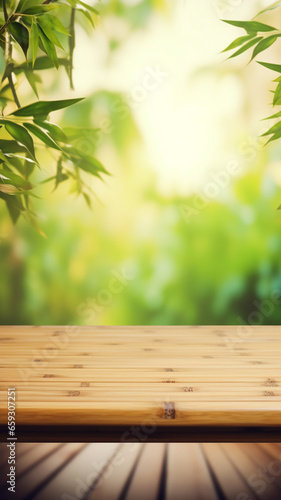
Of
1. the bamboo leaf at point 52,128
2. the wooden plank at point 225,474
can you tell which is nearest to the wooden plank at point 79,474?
the wooden plank at point 225,474

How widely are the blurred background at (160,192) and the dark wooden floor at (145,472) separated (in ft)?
1.60

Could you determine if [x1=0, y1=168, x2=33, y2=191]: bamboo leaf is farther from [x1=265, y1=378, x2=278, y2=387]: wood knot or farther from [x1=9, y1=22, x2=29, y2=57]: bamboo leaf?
[x1=265, y1=378, x2=278, y2=387]: wood knot

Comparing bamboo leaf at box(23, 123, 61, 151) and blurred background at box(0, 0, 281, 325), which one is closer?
bamboo leaf at box(23, 123, 61, 151)

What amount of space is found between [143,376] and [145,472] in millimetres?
544

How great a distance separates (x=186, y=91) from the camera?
6.06 feet

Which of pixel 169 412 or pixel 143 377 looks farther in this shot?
pixel 143 377

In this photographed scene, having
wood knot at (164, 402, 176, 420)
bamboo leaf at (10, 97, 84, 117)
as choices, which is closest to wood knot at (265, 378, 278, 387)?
wood knot at (164, 402, 176, 420)

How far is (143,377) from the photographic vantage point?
1.14 metres

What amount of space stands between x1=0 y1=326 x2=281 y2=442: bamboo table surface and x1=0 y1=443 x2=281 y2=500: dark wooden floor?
40 cm

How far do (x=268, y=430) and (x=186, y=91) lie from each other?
130cm

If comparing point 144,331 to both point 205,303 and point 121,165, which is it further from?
point 121,165

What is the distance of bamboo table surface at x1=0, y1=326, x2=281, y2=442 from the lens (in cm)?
95

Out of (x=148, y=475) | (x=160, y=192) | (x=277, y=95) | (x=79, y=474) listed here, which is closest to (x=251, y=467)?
(x=148, y=475)

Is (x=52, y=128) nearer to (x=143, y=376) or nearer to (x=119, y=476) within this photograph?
(x=143, y=376)
